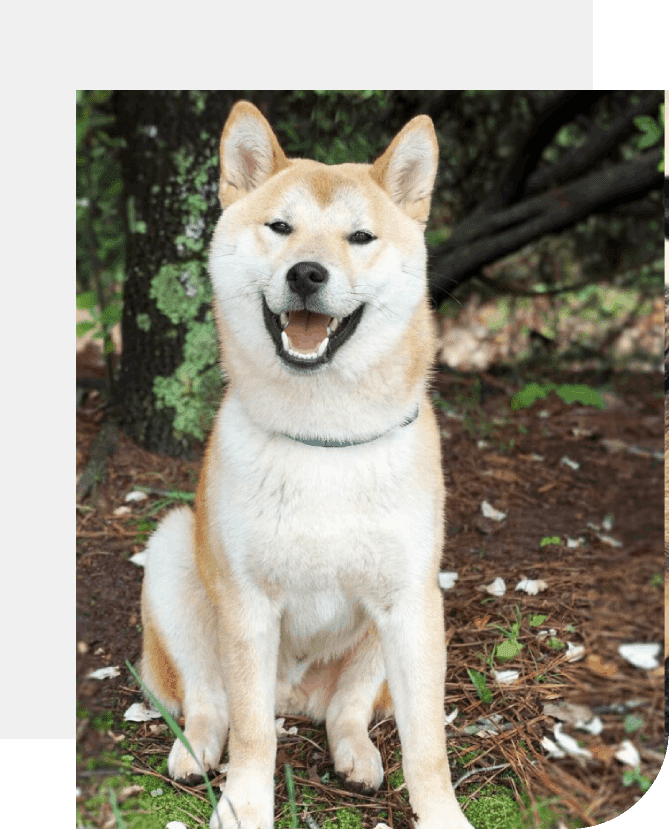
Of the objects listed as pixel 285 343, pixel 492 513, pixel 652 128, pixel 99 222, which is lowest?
pixel 492 513

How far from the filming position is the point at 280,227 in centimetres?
189

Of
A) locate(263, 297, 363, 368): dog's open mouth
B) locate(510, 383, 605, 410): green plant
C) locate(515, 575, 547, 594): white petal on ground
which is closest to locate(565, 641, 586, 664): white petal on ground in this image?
locate(515, 575, 547, 594): white petal on ground

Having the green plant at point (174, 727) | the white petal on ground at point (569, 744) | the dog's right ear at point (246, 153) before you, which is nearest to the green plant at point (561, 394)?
the white petal on ground at point (569, 744)

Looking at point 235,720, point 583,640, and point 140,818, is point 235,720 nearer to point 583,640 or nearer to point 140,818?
point 140,818

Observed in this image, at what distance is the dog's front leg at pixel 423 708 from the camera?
6.20 ft

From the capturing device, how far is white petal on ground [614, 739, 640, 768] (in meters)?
1.92

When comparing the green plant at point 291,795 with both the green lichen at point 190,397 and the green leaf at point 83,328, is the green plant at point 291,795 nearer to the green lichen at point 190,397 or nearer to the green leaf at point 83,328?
the green lichen at point 190,397

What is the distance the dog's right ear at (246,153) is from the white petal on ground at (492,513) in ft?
4.26

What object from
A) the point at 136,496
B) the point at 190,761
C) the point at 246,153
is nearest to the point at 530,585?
the point at 190,761

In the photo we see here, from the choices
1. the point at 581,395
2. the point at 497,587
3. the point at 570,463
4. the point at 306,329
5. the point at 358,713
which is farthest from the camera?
the point at 570,463

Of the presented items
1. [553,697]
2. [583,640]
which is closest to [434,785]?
[553,697]

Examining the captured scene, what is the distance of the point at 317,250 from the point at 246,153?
33cm

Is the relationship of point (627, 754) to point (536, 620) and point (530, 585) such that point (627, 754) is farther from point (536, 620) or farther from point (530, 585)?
point (530, 585)

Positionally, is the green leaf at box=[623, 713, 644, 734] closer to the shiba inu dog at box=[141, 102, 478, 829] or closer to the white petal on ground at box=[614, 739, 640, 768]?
the white petal on ground at box=[614, 739, 640, 768]
